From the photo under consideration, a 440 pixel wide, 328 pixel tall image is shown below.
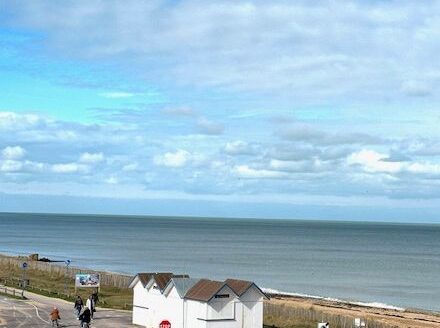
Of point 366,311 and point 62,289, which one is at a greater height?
point 62,289

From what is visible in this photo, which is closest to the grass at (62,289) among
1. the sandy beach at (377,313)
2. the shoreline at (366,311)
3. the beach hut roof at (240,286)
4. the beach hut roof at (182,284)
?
the shoreline at (366,311)

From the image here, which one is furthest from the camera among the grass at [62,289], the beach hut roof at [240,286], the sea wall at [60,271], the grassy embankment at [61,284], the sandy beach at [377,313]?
the sea wall at [60,271]

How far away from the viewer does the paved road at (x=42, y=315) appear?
48.0 m

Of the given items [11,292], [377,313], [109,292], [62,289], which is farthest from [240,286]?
[62,289]

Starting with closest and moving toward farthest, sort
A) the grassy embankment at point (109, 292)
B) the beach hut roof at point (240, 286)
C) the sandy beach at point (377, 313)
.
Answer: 1. the beach hut roof at point (240, 286)
2. the grassy embankment at point (109, 292)
3. the sandy beach at point (377, 313)

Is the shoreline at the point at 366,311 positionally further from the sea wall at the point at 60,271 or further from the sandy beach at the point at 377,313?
the sea wall at the point at 60,271

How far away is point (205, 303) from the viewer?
139 ft

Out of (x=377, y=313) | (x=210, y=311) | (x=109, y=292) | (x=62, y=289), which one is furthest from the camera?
(x=62, y=289)

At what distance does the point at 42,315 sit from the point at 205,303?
1519 centimetres

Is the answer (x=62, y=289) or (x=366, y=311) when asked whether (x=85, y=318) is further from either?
(x=366, y=311)

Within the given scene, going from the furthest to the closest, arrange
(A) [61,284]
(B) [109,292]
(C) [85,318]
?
(A) [61,284] → (B) [109,292] → (C) [85,318]

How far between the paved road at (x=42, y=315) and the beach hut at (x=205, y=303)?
3.37 m

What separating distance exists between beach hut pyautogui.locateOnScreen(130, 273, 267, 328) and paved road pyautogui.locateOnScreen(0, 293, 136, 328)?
3.37 m

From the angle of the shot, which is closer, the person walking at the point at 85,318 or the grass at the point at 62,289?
the person walking at the point at 85,318
